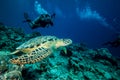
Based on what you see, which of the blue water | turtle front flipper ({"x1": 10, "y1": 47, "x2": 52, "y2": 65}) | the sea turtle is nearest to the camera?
turtle front flipper ({"x1": 10, "y1": 47, "x2": 52, "y2": 65})

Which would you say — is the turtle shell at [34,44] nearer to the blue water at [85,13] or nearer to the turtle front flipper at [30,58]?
the turtle front flipper at [30,58]

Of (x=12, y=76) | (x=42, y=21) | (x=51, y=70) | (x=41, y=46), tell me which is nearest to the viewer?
(x=12, y=76)

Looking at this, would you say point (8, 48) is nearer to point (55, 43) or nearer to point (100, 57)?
point (55, 43)

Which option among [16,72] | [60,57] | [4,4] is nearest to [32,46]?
[16,72]

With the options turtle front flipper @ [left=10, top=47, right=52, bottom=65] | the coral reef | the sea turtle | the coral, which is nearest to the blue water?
the coral reef

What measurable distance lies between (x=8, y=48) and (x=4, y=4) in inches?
2172

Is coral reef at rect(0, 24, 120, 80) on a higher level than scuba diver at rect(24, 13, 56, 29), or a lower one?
lower

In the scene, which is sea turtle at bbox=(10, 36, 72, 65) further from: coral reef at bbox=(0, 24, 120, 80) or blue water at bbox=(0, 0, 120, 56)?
blue water at bbox=(0, 0, 120, 56)

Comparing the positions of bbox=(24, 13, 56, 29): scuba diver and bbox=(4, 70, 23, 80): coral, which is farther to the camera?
bbox=(24, 13, 56, 29): scuba diver

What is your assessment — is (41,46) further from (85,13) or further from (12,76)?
(85,13)

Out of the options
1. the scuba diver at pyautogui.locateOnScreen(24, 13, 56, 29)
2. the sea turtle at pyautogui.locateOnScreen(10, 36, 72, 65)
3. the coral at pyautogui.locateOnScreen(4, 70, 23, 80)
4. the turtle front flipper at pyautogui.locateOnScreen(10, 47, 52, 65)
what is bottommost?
the coral at pyautogui.locateOnScreen(4, 70, 23, 80)

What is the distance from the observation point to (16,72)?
451 cm

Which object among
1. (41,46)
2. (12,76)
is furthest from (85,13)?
A: (12,76)

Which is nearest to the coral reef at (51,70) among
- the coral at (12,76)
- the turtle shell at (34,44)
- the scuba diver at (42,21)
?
the coral at (12,76)
